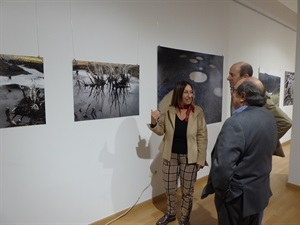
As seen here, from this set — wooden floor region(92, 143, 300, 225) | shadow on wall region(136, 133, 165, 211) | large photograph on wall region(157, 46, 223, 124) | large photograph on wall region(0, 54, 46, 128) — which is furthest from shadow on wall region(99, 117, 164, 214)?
large photograph on wall region(0, 54, 46, 128)

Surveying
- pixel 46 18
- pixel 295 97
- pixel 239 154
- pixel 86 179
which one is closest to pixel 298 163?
pixel 295 97

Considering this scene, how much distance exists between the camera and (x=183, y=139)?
239cm

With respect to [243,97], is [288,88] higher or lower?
higher

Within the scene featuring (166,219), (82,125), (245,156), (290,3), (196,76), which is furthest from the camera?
(290,3)

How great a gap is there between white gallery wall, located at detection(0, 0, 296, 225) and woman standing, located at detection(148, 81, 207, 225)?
1.62 ft

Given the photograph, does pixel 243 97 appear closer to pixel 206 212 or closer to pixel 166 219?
pixel 166 219

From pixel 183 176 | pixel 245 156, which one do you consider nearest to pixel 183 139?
pixel 183 176

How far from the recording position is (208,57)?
3.63m

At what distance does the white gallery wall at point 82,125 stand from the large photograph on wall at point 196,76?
0.39 ft

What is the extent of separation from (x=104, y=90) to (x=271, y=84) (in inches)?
169

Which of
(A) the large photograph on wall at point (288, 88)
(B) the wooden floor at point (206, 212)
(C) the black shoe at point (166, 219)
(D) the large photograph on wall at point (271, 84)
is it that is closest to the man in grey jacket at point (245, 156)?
(C) the black shoe at point (166, 219)

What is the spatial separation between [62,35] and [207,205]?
254 centimetres

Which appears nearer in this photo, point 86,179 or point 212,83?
point 86,179

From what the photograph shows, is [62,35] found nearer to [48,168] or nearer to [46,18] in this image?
[46,18]
